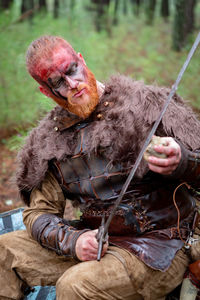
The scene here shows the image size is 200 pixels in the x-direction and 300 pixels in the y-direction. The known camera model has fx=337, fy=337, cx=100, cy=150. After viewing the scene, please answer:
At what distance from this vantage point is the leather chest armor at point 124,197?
2.29m

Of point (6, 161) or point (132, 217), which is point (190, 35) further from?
point (132, 217)

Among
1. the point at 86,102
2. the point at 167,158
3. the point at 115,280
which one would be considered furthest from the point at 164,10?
the point at 115,280

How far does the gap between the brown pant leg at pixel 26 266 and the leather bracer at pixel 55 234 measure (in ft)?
0.58

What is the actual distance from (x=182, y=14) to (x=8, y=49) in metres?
3.59

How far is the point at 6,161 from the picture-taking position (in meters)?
6.47

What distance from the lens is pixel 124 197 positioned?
91.4 inches

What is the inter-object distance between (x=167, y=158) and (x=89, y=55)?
5.96 m

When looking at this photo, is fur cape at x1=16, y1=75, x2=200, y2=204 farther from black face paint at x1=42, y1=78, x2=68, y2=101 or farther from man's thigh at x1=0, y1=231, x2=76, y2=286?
man's thigh at x1=0, y1=231, x2=76, y2=286

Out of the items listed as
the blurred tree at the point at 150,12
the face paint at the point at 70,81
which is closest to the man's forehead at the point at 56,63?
the face paint at the point at 70,81

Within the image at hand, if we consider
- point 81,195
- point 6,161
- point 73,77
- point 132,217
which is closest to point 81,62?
point 73,77

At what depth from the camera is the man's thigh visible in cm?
246

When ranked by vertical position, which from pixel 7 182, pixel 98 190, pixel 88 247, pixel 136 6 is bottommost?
pixel 7 182

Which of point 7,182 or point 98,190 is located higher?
point 98,190

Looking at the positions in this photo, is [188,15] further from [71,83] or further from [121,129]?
[121,129]
